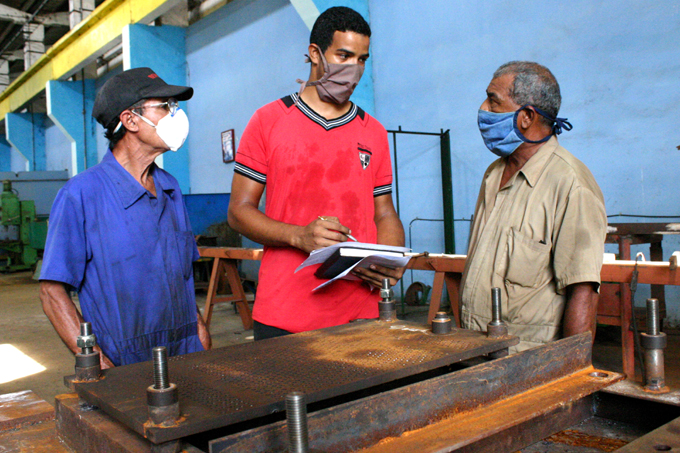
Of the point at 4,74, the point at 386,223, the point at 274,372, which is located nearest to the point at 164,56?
the point at 386,223

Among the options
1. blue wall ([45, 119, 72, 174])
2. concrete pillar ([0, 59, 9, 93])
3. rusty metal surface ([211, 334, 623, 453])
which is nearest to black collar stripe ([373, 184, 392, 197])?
rusty metal surface ([211, 334, 623, 453])

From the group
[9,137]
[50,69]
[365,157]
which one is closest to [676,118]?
[365,157]

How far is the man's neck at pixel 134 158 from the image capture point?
4.94 ft

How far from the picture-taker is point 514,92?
1.55 metres

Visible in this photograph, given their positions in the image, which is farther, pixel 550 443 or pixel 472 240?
pixel 472 240

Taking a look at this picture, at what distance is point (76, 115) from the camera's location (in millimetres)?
11297

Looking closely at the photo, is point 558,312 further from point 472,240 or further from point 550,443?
point 550,443

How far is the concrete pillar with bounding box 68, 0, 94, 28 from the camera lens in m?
9.72

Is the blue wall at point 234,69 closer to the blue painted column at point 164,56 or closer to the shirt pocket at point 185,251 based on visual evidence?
the blue painted column at point 164,56

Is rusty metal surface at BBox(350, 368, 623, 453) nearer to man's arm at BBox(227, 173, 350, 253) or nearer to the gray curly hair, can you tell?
man's arm at BBox(227, 173, 350, 253)

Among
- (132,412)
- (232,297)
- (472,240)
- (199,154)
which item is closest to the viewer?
(132,412)

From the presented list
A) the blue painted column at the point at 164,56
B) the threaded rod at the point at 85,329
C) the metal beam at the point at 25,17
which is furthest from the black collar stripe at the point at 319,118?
the metal beam at the point at 25,17

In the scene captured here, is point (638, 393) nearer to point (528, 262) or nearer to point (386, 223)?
point (528, 262)

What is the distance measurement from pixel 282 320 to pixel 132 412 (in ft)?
2.73
